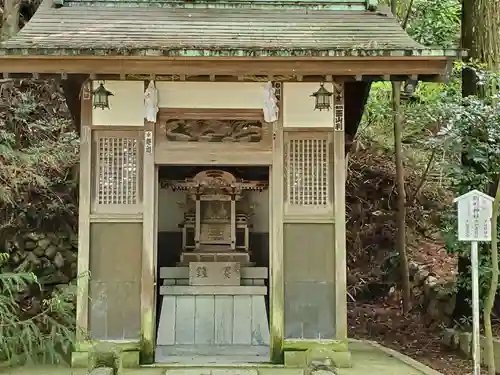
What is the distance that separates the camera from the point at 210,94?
7.08 meters

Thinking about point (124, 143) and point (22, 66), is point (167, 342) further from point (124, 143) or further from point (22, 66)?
point (22, 66)

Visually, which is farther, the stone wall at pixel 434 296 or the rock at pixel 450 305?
the stone wall at pixel 434 296

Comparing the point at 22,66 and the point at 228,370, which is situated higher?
the point at 22,66

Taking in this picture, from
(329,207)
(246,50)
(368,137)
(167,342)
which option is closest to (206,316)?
(167,342)

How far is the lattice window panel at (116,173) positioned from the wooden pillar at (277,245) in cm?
161

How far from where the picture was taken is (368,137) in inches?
556

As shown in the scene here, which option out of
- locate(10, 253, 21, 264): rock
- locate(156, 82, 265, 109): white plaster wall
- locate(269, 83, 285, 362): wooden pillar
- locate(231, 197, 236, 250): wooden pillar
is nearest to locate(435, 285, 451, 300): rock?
locate(231, 197, 236, 250): wooden pillar

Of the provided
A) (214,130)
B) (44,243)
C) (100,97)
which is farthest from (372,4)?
(44,243)

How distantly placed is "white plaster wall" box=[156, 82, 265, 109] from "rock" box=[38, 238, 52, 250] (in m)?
4.43

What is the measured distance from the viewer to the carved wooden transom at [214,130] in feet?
23.3

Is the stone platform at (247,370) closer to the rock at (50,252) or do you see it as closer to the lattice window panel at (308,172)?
the lattice window panel at (308,172)

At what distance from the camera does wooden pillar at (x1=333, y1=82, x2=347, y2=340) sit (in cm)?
689

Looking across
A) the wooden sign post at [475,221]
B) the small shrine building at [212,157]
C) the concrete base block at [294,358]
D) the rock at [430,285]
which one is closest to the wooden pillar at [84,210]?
the small shrine building at [212,157]

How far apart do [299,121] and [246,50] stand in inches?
51.6
